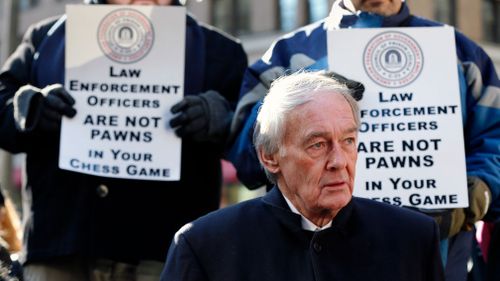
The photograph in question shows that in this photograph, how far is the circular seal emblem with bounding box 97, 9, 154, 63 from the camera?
4613 mm

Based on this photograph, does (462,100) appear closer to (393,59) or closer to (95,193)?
(393,59)

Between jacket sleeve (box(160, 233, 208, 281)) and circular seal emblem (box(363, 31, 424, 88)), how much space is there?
132cm

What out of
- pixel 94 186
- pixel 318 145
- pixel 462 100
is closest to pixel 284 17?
pixel 94 186

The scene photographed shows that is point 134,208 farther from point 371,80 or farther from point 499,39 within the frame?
point 499,39

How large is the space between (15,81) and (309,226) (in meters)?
2.08

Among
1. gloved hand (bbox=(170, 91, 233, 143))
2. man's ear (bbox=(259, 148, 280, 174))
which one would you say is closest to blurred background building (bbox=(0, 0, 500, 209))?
gloved hand (bbox=(170, 91, 233, 143))

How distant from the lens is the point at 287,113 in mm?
3072

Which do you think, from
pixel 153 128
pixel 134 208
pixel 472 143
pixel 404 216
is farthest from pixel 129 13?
pixel 404 216

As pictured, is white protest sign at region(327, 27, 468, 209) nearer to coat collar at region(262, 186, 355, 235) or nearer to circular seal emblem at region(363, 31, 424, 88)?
circular seal emblem at region(363, 31, 424, 88)

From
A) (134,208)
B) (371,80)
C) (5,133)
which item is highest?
(371,80)

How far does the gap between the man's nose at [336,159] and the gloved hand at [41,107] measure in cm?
174

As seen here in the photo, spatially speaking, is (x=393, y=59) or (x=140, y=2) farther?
(x=140, y=2)

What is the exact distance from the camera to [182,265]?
308 centimetres

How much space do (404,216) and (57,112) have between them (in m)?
1.84
